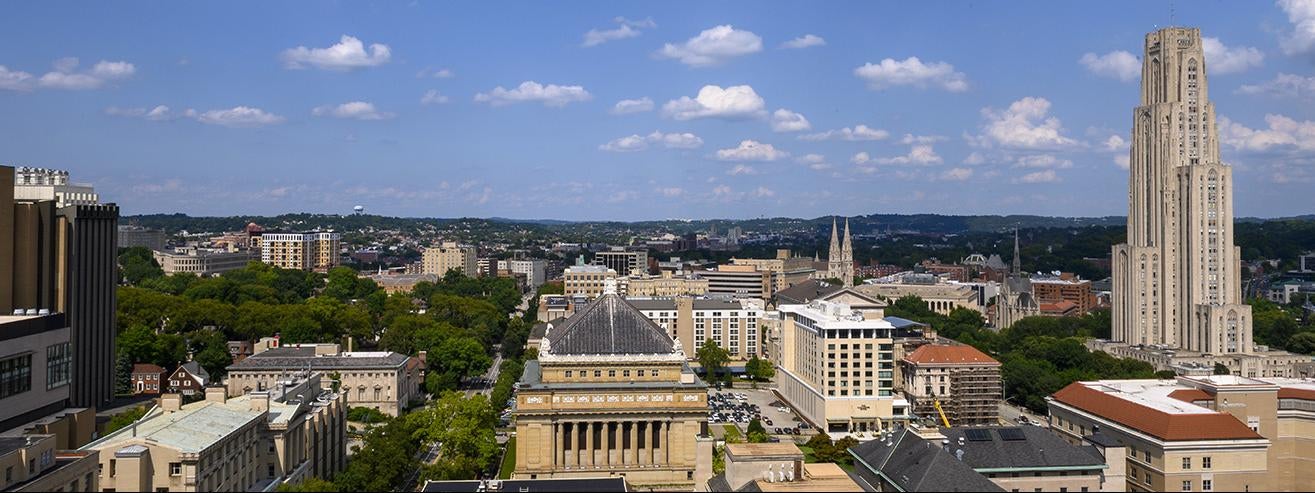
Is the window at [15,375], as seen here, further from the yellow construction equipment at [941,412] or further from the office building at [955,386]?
the office building at [955,386]

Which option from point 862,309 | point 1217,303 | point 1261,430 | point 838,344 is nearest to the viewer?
point 1261,430

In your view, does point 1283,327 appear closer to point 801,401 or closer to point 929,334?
point 929,334

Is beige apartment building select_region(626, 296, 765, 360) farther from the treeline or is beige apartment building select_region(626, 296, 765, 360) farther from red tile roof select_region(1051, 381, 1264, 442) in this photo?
red tile roof select_region(1051, 381, 1264, 442)

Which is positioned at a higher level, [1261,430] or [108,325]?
[108,325]

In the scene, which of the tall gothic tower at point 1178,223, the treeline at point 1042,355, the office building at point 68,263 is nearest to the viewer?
the office building at point 68,263

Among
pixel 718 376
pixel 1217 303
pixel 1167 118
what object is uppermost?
pixel 1167 118

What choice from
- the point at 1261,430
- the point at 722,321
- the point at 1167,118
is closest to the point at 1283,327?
the point at 1167,118

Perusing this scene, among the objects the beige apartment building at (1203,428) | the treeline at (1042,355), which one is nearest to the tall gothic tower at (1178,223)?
the treeline at (1042,355)
